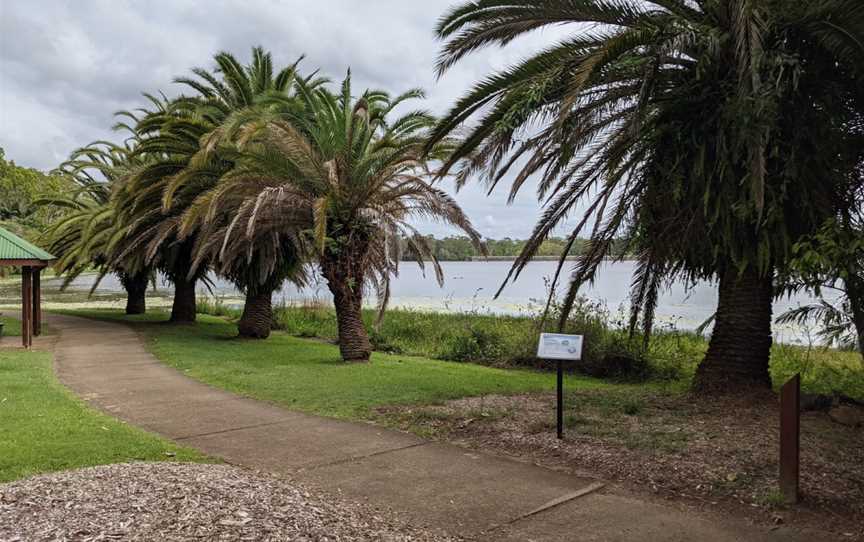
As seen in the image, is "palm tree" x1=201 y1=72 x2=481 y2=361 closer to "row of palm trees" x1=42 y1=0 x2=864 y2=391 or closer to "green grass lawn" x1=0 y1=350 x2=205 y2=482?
"row of palm trees" x1=42 y1=0 x2=864 y2=391

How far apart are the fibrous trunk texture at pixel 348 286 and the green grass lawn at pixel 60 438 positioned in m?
5.30

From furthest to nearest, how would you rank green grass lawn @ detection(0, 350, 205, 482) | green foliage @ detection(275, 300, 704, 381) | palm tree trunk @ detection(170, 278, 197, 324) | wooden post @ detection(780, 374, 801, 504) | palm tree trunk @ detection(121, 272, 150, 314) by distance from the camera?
palm tree trunk @ detection(121, 272, 150, 314) < palm tree trunk @ detection(170, 278, 197, 324) < green foliage @ detection(275, 300, 704, 381) < green grass lawn @ detection(0, 350, 205, 482) < wooden post @ detection(780, 374, 801, 504)

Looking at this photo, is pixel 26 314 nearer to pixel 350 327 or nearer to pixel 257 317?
pixel 257 317

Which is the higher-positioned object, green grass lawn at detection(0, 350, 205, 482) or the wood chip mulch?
the wood chip mulch

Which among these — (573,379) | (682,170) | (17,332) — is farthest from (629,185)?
(17,332)

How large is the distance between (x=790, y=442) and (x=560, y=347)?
232 cm

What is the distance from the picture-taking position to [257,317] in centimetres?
1772

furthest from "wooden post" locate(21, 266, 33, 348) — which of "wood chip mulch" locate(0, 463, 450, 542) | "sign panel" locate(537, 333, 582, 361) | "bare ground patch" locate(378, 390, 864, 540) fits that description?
"sign panel" locate(537, 333, 582, 361)

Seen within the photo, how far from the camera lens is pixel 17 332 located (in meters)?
18.1

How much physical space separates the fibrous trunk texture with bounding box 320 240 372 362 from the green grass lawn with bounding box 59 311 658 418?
0.36 metres

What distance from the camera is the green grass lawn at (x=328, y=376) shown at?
9125 millimetres

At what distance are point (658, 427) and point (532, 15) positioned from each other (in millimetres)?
4485

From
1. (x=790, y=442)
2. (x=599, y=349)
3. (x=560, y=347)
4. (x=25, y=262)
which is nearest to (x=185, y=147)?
(x=25, y=262)

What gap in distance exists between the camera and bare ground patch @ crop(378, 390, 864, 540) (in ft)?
16.6
